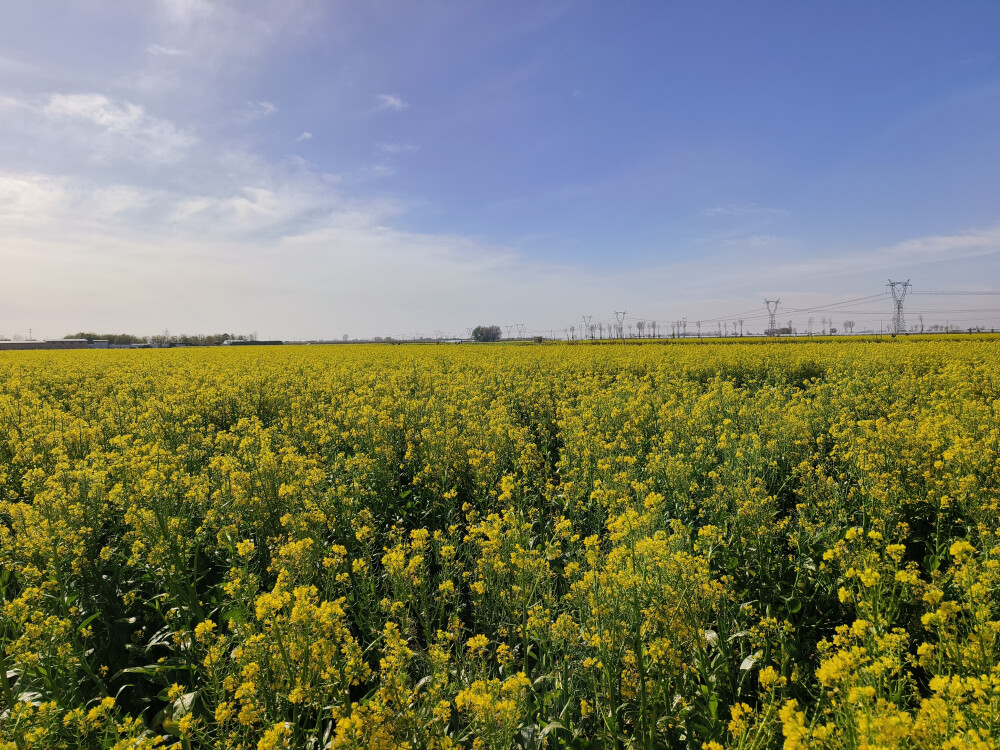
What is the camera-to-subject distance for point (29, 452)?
6.18 m

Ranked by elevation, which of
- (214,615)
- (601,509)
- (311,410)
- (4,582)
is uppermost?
(311,410)

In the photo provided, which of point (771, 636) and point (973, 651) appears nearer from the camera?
point (973, 651)

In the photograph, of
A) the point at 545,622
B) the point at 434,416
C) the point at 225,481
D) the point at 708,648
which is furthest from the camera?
the point at 434,416

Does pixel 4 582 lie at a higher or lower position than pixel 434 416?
lower

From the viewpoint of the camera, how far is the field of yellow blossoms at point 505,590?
89.5 inches

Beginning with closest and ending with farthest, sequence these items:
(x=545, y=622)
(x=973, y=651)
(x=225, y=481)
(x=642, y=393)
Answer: (x=973, y=651)
(x=545, y=622)
(x=225, y=481)
(x=642, y=393)

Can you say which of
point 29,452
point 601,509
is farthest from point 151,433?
point 601,509

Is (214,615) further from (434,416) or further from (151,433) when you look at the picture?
(151,433)

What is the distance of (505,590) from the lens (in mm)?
3193

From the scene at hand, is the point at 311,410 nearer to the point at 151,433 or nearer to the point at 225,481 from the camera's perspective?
the point at 151,433

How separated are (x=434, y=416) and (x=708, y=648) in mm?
4820

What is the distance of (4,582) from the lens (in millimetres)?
4035

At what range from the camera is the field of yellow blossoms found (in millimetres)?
2273

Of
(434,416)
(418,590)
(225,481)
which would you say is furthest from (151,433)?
(418,590)
